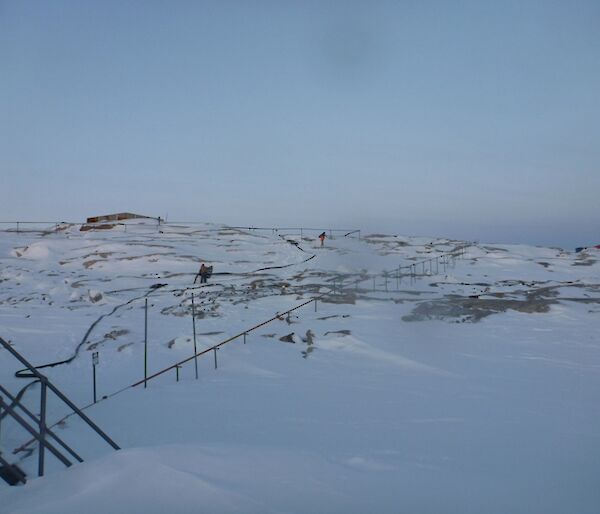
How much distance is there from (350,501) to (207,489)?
1.14m

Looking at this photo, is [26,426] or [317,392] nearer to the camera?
[26,426]

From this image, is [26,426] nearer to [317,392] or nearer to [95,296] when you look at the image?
[317,392]

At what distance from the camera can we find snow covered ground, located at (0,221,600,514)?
3.98 m

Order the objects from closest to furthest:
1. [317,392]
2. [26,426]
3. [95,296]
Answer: [26,426] → [317,392] → [95,296]

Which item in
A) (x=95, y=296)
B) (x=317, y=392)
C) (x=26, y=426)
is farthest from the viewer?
(x=95, y=296)

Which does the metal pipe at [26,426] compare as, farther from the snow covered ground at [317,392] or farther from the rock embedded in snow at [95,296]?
the rock embedded in snow at [95,296]

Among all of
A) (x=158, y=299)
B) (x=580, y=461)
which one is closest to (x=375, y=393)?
(x=580, y=461)

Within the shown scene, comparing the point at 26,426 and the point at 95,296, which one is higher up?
the point at 26,426

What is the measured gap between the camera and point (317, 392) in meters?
9.06

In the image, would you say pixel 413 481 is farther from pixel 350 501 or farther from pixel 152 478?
pixel 152 478

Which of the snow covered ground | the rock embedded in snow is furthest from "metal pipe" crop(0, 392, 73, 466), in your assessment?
the rock embedded in snow

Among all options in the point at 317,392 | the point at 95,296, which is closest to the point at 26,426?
the point at 317,392

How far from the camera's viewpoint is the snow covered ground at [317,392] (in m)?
3.98

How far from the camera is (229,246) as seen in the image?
116 feet
